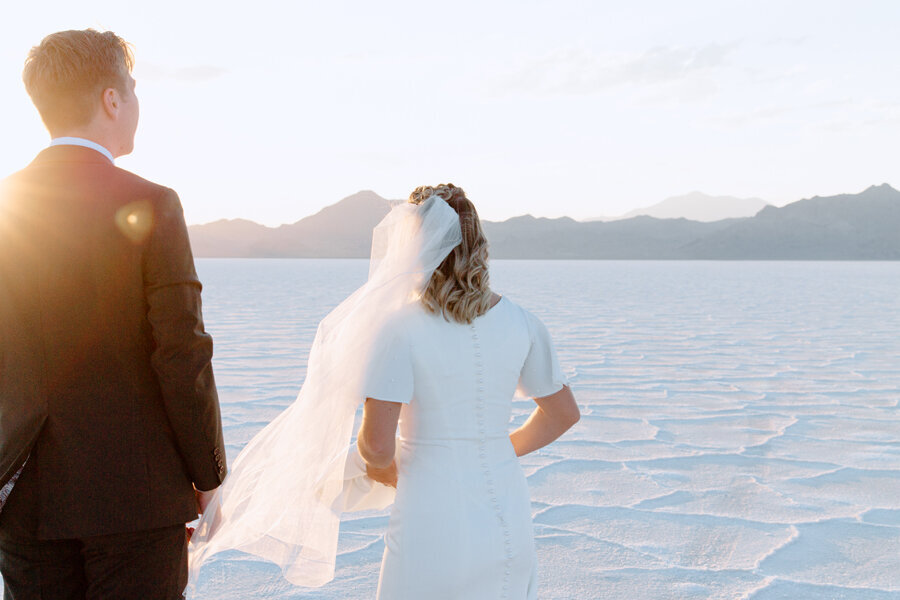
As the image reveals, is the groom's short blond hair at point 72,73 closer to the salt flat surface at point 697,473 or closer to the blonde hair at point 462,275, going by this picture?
the blonde hair at point 462,275

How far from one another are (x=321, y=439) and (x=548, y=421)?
1.71 feet

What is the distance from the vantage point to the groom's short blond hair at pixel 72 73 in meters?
1.35

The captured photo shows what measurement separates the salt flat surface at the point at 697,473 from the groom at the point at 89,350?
134 cm

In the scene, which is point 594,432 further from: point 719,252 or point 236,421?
point 719,252

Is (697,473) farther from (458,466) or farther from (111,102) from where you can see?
(111,102)

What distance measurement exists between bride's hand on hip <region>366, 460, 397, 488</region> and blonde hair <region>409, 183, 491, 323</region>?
1.21ft

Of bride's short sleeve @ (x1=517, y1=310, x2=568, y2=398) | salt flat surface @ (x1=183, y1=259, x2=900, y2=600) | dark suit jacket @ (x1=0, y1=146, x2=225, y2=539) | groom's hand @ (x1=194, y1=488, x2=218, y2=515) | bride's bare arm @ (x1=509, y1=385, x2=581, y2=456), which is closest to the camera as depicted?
dark suit jacket @ (x1=0, y1=146, x2=225, y2=539)

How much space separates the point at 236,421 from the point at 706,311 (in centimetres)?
1061

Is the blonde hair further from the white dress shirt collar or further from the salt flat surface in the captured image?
the salt flat surface

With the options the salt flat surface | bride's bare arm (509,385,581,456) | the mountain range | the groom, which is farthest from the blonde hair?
the mountain range

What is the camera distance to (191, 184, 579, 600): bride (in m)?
1.59

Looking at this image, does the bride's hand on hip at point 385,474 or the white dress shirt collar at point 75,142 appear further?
the bride's hand on hip at point 385,474

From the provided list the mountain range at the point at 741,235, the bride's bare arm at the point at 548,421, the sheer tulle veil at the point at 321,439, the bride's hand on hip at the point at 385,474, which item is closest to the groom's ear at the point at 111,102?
the sheer tulle veil at the point at 321,439

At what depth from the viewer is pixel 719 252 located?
105 m
